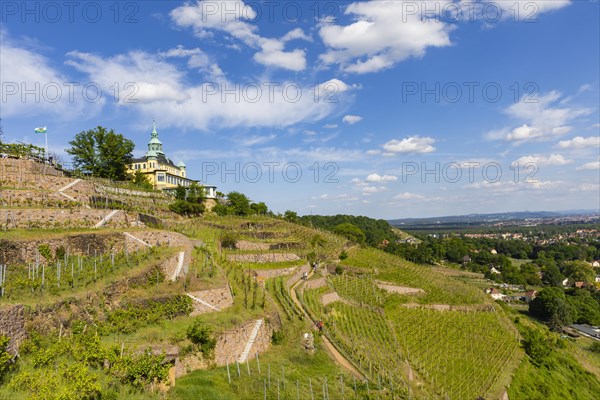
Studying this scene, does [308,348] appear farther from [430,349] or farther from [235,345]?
[430,349]

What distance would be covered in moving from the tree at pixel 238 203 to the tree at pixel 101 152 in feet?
50.5

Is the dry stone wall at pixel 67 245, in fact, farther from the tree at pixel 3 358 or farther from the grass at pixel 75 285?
the tree at pixel 3 358

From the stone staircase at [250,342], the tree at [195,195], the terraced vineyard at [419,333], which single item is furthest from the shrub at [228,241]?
the stone staircase at [250,342]

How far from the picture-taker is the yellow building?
56.5m

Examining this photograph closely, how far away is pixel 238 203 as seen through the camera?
5438 centimetres

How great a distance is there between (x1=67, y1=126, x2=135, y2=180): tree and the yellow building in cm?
687

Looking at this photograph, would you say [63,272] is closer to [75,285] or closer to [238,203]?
[75,285]

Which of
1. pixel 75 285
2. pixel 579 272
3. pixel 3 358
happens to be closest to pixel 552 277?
pixel 579 272

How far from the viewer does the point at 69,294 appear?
16.0m

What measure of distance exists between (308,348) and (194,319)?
6.61 m

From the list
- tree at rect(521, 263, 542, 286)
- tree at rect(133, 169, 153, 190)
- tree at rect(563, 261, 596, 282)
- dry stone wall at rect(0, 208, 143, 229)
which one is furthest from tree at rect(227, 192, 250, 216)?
tree at rect(563, 261, 596, 282)

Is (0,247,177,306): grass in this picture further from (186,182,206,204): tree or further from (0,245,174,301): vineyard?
(186,182,206,204): tree

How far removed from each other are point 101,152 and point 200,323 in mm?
35169

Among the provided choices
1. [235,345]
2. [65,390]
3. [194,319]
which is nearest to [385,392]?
[235,345]
